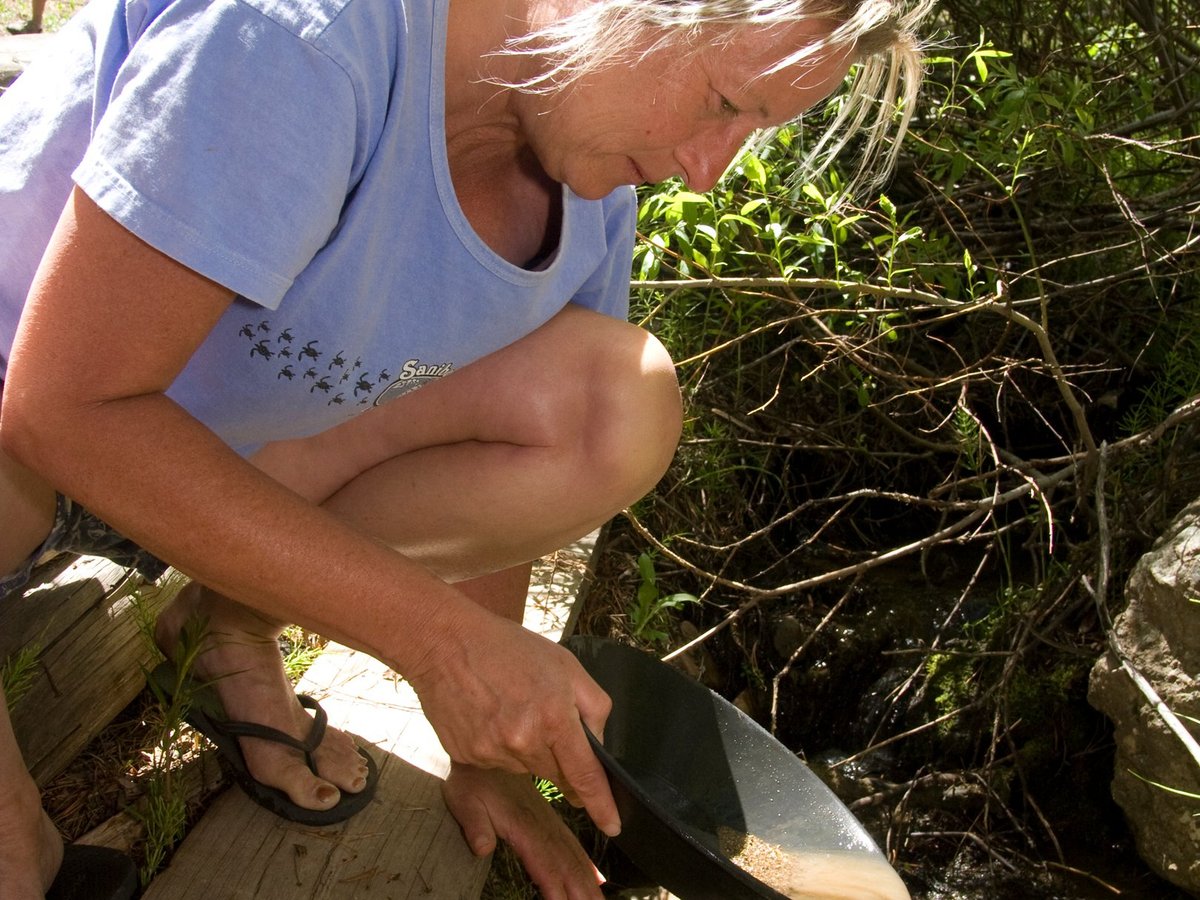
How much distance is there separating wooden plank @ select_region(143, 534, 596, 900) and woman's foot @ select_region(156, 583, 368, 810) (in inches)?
2.3

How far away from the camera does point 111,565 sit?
203 centimetres

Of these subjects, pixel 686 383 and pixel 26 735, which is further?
pixel 686 383

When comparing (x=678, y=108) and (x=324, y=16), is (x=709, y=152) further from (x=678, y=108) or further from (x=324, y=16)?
(x=324, y=16)

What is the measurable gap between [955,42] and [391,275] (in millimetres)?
2359

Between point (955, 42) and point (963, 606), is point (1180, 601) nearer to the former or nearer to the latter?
point (963, 606)

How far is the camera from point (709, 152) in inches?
58.4

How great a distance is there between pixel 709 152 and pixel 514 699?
0.72 meters

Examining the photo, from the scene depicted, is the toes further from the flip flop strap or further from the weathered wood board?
the weathered wood board

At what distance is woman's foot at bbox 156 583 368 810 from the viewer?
176cm

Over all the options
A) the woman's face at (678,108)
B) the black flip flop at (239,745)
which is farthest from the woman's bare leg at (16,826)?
the woman's face at (678,108)

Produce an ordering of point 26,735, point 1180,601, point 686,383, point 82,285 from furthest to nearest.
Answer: point 686,383, point 1180,601, point 26,735, point 82,285

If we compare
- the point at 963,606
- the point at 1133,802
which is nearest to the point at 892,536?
the point at 963,606

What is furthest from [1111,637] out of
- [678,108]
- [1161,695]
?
[678,108]

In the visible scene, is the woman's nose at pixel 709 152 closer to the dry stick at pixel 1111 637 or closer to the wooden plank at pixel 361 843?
the wooden plank at pixel 361 843
